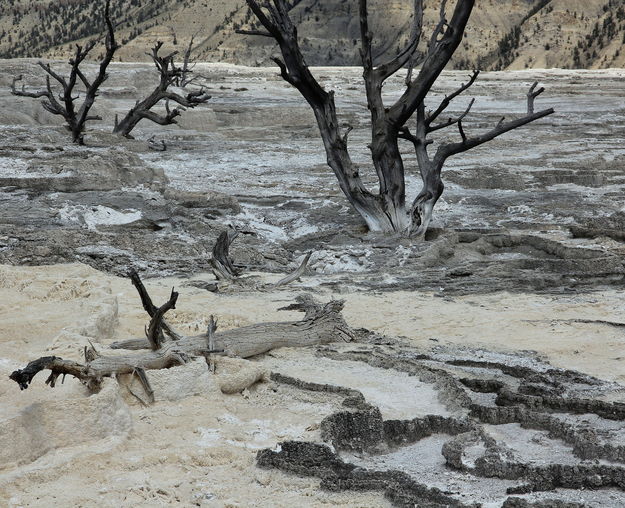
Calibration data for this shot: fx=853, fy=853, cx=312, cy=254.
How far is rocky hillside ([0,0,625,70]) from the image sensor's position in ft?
162

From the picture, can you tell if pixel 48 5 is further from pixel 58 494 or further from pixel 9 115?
pixel 58 494

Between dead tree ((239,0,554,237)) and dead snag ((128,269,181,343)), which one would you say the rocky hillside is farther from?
dead snag ((128,269,181,343))

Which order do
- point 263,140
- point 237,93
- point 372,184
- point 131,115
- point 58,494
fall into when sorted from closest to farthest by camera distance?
point 58,494 → point 372,184 → point 131,115 → point 263,140 → point 237,93

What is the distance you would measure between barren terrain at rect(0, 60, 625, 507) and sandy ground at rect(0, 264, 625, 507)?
0.6 inches

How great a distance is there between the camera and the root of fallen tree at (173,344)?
13.2ft

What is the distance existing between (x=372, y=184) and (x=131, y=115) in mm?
5997

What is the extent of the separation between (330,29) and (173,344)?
176 feet

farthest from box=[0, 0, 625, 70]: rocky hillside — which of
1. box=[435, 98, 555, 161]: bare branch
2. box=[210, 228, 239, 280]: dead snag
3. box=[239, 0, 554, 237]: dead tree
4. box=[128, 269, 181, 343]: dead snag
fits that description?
box=[128, 269, 181, 343]: dead snag

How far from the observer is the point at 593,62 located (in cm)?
4653

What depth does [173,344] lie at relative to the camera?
5.05m

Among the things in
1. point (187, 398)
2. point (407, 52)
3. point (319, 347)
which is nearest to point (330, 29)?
point (407, 52)

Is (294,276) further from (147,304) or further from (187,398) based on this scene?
(187,398)

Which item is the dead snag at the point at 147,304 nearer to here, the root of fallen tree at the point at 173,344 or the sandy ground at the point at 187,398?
the root of fallen tree at the point at 173,344

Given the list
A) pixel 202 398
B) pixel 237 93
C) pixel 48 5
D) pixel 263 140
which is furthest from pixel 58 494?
pixel 48 5
